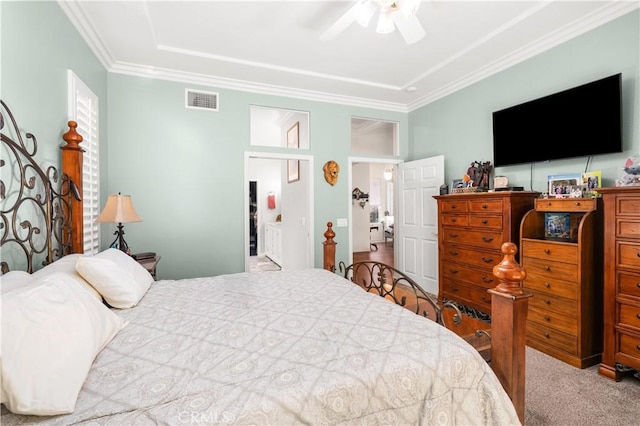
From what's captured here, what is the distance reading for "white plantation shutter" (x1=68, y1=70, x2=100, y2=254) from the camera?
246cm

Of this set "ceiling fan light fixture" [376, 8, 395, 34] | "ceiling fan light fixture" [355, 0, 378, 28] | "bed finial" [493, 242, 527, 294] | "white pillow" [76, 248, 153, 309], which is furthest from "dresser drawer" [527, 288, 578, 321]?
"white pillow" [76, 248, 153, 309]

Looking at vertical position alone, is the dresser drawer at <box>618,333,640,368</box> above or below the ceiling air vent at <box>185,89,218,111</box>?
below

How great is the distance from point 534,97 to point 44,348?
4.16 m

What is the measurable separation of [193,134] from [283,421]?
3.60 m

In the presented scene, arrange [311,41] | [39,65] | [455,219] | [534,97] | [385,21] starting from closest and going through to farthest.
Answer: [39,65] → [385,21] → [311,41] → [534,97] → [455,219]

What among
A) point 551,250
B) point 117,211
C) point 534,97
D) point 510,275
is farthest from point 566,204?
point 117,211

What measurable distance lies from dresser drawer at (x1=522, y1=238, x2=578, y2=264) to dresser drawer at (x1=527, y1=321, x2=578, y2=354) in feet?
2.01

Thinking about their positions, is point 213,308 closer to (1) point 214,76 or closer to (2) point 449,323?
(2) point 449,323

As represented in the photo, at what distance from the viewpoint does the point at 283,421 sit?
2.93ft

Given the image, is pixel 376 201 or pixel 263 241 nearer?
pixel 263 241

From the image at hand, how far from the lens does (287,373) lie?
102 centimetres

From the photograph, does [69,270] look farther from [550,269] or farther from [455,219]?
[455,219]

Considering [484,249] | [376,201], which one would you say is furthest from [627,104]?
[376,201]

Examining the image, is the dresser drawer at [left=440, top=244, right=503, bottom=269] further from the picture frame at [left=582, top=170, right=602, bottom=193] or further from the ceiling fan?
the ceiling fan
